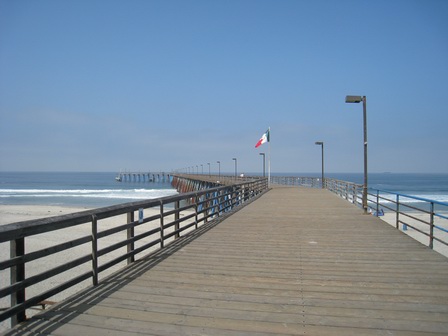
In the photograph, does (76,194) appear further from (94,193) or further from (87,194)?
(94,193)

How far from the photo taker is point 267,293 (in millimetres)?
3949

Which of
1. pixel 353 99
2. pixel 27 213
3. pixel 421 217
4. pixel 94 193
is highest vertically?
pixel 353 99

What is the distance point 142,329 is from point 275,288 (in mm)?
1699

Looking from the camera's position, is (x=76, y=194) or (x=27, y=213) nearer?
(x=27, y=213)

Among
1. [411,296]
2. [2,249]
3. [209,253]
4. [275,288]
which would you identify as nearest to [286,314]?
[275,288]

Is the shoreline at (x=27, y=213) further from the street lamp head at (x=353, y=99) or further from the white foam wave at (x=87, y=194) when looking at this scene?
the street lamp head at (x=353, y=99)

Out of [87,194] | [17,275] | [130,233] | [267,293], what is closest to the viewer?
[17,275]

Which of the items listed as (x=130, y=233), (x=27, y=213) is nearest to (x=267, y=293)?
(x=130, y=233)

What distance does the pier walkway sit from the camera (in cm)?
312

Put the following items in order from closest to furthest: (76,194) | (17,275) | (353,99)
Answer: (17,275) → (353,99) → (76,194)

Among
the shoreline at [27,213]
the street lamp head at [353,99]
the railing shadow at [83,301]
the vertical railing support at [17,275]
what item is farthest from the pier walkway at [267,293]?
the shoreline at [27,213]

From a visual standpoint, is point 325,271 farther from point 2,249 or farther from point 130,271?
point 2,249

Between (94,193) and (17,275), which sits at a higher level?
(17,275)

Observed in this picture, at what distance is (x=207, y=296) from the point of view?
3.86 m
